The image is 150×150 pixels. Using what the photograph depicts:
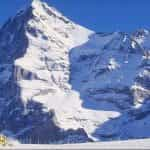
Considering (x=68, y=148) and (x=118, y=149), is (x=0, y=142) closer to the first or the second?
(x=68, y=148)

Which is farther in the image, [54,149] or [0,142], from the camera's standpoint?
[0,142]

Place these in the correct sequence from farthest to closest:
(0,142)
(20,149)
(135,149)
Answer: (0,142), (20,149), (135,149)

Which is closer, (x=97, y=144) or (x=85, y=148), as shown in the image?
(x=85, y=148)

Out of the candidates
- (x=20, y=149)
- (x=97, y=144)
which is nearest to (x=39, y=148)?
(x=20, y=149)

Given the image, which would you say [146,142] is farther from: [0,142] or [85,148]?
[0,142]

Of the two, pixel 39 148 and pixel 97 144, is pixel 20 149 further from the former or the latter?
pixel 97 144

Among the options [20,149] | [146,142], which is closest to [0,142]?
[20,149]

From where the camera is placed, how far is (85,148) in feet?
138

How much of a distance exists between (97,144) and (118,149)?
4.53 meters

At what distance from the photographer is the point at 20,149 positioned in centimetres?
4262

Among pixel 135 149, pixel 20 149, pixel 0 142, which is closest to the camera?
pixel 135 149

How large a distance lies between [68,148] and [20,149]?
9.48 ft

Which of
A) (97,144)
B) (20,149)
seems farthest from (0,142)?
(97,144)

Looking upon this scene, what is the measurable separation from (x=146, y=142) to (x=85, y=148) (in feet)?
14.4
